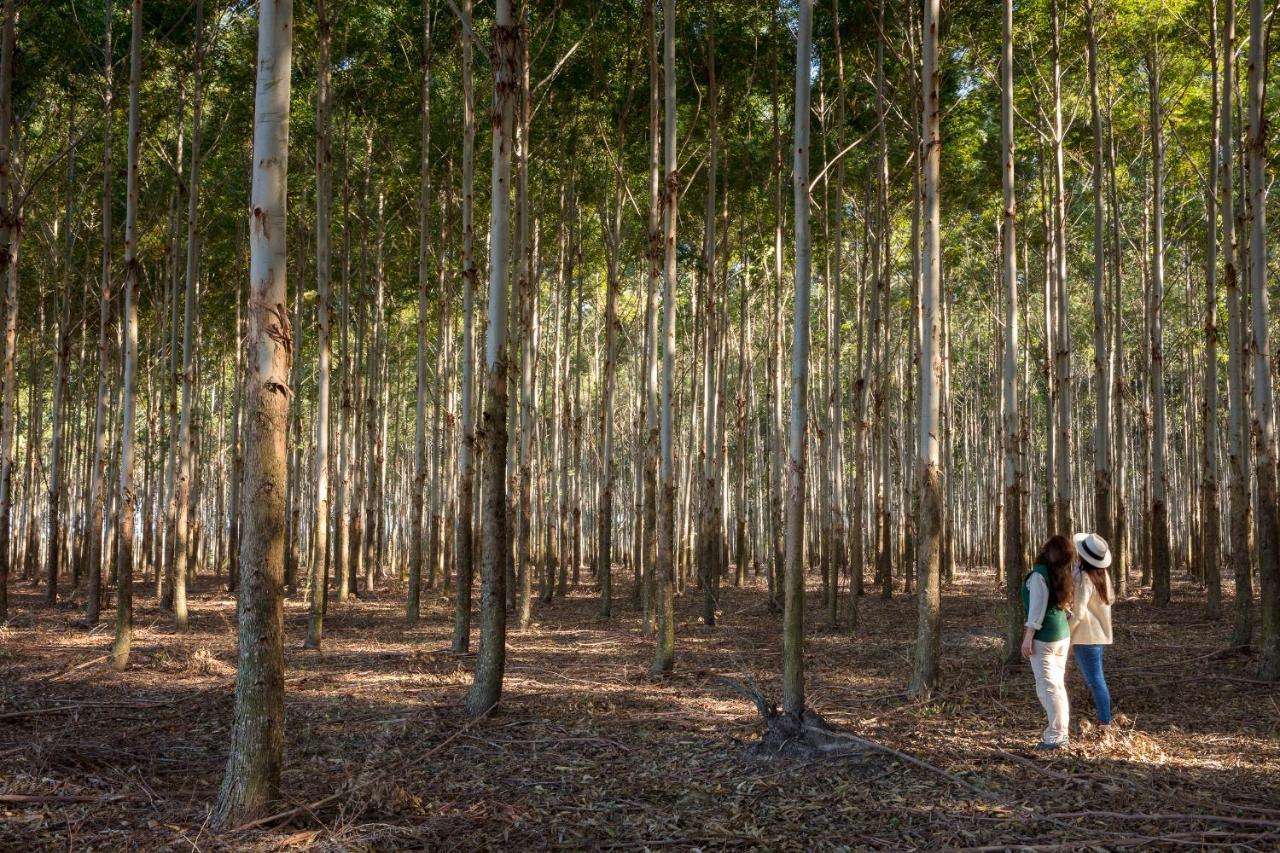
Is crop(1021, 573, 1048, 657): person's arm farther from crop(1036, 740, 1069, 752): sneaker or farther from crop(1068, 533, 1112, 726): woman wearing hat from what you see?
crop(1036, 740, 1069, 752): sneaker

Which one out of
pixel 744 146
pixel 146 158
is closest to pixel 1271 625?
pixel 744 146

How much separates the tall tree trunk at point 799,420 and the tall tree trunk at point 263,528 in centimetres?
313

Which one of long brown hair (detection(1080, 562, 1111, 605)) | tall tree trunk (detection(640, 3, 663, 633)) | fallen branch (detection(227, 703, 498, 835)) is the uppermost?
tall tree trunk (detection(640, 3, 663, 633))

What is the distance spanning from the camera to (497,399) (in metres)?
6.71

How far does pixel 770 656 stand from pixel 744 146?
918 centimetres

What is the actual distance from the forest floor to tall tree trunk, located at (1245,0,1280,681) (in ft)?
1.75

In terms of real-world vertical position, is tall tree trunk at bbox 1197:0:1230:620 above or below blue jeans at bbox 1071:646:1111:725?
above

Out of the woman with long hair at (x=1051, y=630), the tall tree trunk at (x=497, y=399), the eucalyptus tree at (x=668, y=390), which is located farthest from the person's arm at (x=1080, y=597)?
the tall tree trunk at (x=497, y=399)

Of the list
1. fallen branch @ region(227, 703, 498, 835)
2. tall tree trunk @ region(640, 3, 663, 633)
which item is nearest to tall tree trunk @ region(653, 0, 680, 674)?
tall tree trunk @ region(640, 3, 663, 633)

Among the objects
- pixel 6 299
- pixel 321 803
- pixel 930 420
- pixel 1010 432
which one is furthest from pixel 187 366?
pixel 1010 432

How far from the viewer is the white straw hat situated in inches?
244

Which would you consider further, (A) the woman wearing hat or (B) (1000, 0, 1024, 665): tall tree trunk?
(B) (1000, 0, 1024, 665): tall tree trunk

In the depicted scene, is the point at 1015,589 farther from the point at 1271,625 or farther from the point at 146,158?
the point at 146,158

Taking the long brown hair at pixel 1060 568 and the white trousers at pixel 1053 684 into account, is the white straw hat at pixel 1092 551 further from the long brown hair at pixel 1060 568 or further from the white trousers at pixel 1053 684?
the white trousers at pixel 1053 684
